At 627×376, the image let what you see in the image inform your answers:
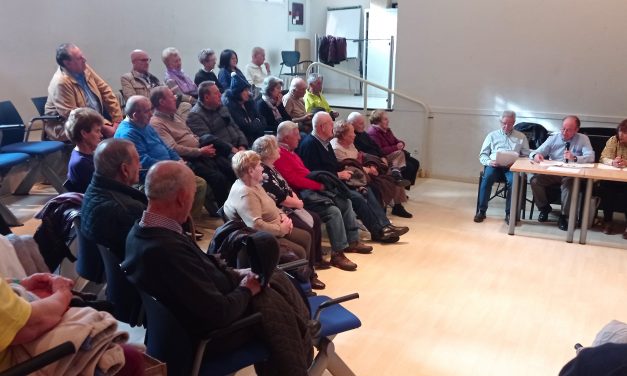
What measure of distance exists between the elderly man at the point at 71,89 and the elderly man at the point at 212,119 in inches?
27.8

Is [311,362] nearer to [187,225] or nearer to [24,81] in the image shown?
[187,225]

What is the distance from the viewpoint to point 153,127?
4.49 m

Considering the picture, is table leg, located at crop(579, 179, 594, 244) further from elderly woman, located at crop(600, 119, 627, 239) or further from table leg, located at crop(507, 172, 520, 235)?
table leg, located at crop(507, 172, 520, 235)

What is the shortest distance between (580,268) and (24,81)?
5541mm

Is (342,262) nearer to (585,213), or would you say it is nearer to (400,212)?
(400,212)

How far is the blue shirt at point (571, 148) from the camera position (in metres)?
5.14

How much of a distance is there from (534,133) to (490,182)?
993 millimetres

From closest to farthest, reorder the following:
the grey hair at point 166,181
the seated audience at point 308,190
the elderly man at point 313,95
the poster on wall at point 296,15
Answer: the grey hair at point 166,181 < the seated audience at point 308,190 < the elderly man at point 313,95 < the poster on wall at point 296,15

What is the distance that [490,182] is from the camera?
17.6 ft

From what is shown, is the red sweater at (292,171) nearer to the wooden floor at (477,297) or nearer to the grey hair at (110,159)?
the wooden floor at (477,297)

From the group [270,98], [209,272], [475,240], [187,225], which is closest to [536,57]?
[475,240]

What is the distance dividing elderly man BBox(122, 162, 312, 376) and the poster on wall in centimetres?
891

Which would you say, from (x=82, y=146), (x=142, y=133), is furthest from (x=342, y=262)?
(x=82, y=146)

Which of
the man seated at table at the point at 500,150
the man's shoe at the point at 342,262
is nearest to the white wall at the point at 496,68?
the man seated at table at the point at 500,150
